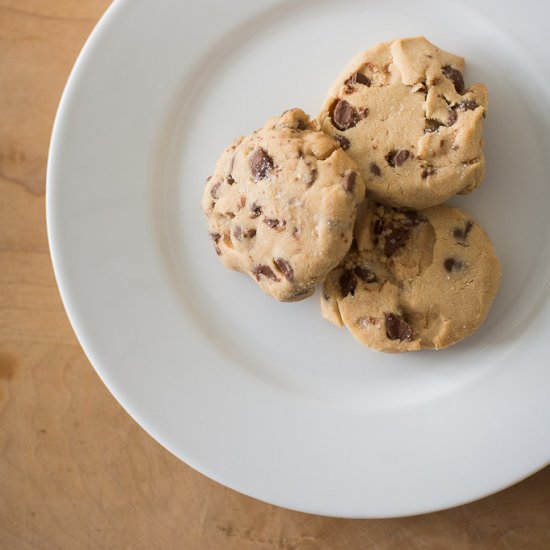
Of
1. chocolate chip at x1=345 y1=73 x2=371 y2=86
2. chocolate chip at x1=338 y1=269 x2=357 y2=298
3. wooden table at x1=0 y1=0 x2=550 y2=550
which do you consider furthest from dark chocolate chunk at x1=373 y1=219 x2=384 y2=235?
wooden table at x1=0 y1=0 x2=550 y2=550

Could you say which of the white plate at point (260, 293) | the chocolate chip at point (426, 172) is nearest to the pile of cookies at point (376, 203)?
the chocolate chip at point (426, 172)

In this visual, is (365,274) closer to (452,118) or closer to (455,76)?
(452,118)

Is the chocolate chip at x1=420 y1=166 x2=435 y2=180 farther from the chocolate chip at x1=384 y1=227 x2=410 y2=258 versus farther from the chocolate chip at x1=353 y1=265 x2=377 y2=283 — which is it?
the chocolate chip at x1=353 y1=265 x2=377 y2=283

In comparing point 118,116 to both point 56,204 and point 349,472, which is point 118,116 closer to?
point 56,204

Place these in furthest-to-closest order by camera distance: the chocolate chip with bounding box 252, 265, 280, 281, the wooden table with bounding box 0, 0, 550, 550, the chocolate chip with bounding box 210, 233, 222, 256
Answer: the wooden table with bounding box 0, 0, 550, 550
the chocolate chip with bounding box 210, 233, 222, 256
the chocolate chip with bounding box 252, 265, 280, 281

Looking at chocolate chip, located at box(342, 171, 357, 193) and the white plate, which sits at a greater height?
chocolate chip, located at box(342, 171, 357, 193)

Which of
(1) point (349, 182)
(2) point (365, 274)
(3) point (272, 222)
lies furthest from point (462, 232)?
(3) point (272, 222)
